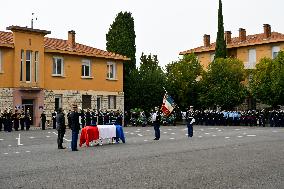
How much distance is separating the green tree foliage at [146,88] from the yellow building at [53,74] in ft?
6.88

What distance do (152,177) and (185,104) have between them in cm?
4211

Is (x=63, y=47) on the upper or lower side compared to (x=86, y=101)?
upper

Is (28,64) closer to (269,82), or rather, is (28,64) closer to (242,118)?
(242,118)

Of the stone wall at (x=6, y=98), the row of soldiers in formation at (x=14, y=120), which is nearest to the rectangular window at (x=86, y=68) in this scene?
the stone wall at (x=6, y=98)

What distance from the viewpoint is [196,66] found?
54625mm

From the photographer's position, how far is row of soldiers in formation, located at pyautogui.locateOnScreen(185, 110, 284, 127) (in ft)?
144

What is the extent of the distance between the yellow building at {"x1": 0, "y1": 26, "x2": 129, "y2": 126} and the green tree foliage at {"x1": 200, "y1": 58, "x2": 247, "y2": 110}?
926 centimetres

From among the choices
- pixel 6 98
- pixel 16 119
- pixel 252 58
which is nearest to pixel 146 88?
pixel 6 98

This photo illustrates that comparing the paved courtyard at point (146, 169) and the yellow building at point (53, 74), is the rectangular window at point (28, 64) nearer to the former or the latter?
the yellow building at point (53, 74)

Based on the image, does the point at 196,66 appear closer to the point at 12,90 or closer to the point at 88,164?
the point at 12,90

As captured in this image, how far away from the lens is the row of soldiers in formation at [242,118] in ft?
144

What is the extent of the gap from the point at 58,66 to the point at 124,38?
12.3 meters

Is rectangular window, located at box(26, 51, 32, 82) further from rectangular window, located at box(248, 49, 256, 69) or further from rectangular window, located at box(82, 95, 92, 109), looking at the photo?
rectangular window, located at box(248, 49, 256, 69)

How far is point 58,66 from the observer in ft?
148
